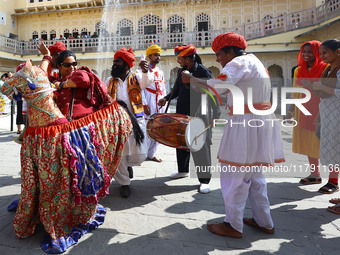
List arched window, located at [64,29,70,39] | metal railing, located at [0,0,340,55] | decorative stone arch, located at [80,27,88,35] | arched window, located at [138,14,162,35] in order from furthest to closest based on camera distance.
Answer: arched window, located at [64,29,70,39] < decorative stone arch, located at [80,27,88,35] < arched window, located at [138,14,162,35] < metal railing, located at [0,0,340,55]

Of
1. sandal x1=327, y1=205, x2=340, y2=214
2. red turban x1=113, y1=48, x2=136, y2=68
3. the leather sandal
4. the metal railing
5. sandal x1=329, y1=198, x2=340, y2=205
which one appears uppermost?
the metal railing

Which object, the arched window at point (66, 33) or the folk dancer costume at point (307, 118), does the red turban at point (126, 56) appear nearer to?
the folk dancer costume at point (307, 118)

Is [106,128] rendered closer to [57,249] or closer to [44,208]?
[44,208]

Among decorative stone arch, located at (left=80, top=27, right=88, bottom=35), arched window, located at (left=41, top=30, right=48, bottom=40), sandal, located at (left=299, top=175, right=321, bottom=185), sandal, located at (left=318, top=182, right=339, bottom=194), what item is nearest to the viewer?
sandal, located at (left=318, top=182, right=339, bottom=194)

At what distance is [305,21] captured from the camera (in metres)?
15.2

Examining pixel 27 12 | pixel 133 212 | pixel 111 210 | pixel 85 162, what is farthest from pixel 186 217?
pixel 27 12

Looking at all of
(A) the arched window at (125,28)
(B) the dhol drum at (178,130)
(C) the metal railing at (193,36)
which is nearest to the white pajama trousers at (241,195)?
(B) the dhol drum at (178,130)

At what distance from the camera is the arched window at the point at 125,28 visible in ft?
68.9

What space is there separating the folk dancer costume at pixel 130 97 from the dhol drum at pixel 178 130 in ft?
1.10

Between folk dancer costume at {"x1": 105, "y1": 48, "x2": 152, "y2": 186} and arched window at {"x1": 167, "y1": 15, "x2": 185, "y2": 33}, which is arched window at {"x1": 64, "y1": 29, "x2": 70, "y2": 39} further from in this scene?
folk dancer costume at {"x1": 105, "y1": 48, "x2": 152, "y2": 186}

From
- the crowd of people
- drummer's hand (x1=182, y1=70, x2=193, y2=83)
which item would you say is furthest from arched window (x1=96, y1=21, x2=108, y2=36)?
drummer's hand (x1=182, y1=70, x2=193, y2=83)

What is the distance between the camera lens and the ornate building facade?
1612cm

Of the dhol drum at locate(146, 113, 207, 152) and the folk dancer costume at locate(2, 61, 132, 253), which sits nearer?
the folk dancer costume at locate(2, 61, 132, 253)

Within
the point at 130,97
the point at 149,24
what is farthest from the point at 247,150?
the point at 149,24
